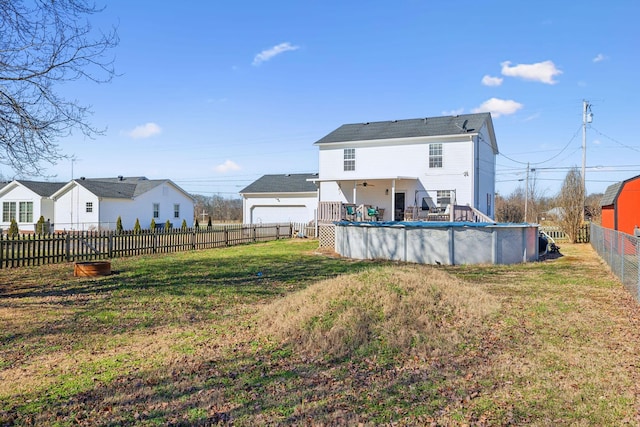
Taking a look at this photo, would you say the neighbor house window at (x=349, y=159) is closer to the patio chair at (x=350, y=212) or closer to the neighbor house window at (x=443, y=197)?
the patio chair at (x=350, y=212)

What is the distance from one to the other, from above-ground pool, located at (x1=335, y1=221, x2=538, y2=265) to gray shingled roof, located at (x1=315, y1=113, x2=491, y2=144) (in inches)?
393

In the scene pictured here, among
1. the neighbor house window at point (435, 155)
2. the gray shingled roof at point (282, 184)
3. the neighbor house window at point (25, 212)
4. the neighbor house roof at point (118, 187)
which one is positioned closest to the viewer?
the neighbor house window at point (435, 155)

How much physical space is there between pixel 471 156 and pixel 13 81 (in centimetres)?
2030

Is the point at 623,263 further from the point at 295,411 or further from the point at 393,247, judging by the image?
the point at 295,411

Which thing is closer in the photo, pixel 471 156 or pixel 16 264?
pixel 16 264

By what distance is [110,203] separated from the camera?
33.7 metres

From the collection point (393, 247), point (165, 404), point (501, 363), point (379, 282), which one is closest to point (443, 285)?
point (379, 282)

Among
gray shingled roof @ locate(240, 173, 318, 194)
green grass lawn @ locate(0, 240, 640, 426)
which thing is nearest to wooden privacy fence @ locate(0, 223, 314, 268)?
green grass lawn @ locate(0, 240, 640, 426)

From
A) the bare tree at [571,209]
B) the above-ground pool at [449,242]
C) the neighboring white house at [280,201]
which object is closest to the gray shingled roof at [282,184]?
the neighboring white house at [280,201]

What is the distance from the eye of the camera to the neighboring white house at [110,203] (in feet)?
108

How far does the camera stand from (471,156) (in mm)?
23281

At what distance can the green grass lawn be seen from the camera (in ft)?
13.3

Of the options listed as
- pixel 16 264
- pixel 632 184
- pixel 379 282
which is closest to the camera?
pixel 379 282

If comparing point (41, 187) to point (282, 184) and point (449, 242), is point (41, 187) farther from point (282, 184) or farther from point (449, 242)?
point (449, 242)
